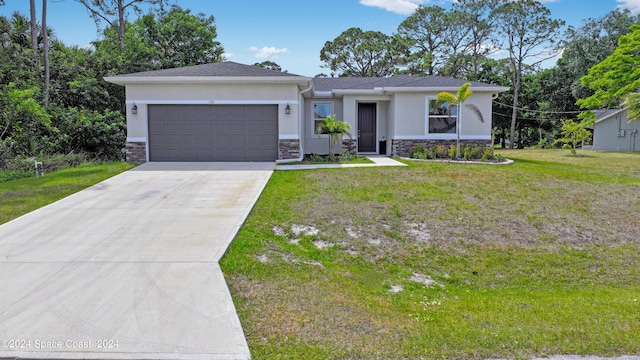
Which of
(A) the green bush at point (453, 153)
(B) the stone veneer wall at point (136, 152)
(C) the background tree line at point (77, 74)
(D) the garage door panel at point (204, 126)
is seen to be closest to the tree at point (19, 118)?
(C) the background tree line at point (77, 74)

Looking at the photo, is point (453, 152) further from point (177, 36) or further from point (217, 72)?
point (177, 36)

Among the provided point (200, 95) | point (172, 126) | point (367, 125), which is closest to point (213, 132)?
point (200, 95)

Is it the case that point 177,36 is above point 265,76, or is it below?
above

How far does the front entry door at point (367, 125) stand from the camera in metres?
18.0

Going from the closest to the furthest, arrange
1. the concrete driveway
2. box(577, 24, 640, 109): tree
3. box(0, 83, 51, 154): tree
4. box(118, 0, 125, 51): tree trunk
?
the concrete driveway, box(0, 83, 51, 154): tree, box(118, 0, 125, 51): tree trunk, box(577, 24, 640, 109): tree

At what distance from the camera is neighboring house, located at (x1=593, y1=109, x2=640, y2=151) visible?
90.4 feet

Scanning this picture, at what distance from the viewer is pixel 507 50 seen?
32.6m

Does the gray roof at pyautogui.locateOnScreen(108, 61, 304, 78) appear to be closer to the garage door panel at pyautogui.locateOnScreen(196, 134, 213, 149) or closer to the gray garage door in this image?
the gray garage door

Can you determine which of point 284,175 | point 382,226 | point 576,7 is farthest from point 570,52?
point 382,226

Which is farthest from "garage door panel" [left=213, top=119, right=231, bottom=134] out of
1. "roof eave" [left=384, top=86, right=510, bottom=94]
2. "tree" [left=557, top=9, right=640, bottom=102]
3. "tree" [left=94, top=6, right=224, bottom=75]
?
"tree" [left=557, top=9, right=640, bottom=102]

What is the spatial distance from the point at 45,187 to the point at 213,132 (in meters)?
5.32

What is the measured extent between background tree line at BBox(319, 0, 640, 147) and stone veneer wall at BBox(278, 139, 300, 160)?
21.3 m

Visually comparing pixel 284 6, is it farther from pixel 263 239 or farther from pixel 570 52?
pixel 570 52

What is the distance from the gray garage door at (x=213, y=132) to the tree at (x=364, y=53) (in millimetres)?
24848
